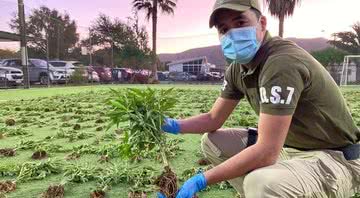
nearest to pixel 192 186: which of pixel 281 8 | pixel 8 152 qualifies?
pixel 8 152

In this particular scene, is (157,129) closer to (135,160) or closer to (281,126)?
(281,126)

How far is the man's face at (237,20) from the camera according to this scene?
8.41 ft

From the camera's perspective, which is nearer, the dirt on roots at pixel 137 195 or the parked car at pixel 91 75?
the dirt on roots at pixel 137 195

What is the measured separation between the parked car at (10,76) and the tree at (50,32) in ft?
8.94

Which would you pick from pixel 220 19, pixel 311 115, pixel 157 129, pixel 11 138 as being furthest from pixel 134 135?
pixel 11 138

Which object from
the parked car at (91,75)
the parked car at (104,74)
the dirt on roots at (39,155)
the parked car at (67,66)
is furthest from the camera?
the parked car at (104,74)

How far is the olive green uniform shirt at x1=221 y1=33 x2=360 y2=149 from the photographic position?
2.34m

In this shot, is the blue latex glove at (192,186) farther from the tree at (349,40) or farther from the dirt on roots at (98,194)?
the tree at (349,40)

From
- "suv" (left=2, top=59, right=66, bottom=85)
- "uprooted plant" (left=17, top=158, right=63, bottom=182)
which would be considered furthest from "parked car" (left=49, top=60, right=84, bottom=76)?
"uprooted plant" (left=17, top=158, right=63, bottom=182)

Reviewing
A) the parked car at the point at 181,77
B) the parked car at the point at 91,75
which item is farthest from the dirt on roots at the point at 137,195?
the parked car at the point at 181,77

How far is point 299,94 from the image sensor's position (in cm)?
238

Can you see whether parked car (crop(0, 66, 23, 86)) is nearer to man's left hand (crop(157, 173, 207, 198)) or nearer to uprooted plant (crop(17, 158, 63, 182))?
uprooted plant (crop(17, 158, 63, 182))

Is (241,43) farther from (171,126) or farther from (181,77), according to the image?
(181,77)

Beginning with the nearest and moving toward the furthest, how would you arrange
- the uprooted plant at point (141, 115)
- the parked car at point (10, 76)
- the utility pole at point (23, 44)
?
the uprooted plant at point (141, 115)
the utility pole at point (23, 44)
the parked car at point (10, 76)
